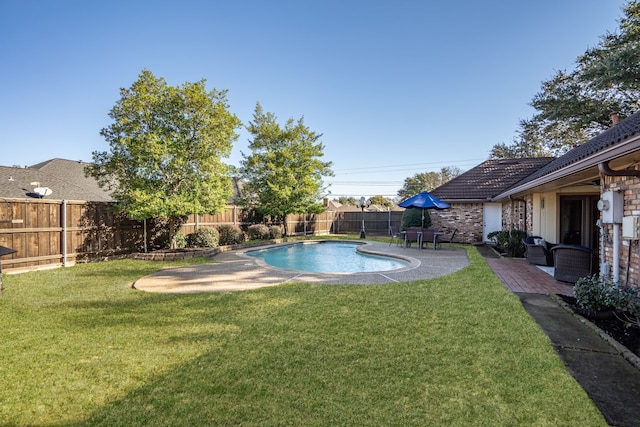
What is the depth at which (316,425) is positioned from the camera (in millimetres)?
2354

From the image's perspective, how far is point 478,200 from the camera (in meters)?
17.0

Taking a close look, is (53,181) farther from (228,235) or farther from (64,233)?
(228,235)

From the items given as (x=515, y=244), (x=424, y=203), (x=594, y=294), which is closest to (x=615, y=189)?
(x=594, y=294)

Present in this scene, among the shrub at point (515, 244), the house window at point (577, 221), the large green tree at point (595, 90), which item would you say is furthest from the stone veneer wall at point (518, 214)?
the large green tree at point (595, 90)

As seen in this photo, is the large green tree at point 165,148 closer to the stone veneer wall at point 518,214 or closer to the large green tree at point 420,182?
the stone veneer wall at point 518,214

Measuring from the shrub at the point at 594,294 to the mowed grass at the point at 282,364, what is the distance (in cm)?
94

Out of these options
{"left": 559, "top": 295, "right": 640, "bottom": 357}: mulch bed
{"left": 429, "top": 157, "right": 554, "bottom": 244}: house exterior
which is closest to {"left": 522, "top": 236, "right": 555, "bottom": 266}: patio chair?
{"left": 559, "top": 295, "right": 640, "bottom": 357}: mulch bed

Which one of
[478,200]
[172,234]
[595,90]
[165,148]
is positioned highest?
[595,90]

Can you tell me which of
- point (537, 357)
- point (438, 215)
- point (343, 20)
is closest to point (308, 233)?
point (438, 215)

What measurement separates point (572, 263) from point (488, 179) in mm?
12401

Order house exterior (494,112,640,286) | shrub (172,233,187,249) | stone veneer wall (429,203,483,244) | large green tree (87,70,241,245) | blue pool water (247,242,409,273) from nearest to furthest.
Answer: house exterior (494,112,640,286), large green tree (87,70,241,245), blue pool water (247,242,409,273), shrub (172,233,187,249), stone veneer wall (429,203,483,244)

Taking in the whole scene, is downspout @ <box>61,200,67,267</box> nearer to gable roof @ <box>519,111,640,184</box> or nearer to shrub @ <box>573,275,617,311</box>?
shrub @ <box>573,275,617,311</box>

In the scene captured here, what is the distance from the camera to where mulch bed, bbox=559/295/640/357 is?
153 inches

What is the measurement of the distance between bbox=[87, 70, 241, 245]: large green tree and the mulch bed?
1086 cm
